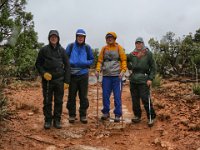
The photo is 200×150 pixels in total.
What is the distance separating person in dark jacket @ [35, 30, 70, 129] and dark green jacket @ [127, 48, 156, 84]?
1613 mm

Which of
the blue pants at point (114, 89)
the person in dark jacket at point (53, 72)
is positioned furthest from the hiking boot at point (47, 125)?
the blue pants at point (114, 89)

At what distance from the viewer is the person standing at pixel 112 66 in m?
8.91

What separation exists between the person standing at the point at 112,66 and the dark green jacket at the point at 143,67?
250 mm

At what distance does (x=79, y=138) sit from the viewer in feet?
26.5

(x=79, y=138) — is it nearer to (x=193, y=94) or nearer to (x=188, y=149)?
(x=188, y=149)

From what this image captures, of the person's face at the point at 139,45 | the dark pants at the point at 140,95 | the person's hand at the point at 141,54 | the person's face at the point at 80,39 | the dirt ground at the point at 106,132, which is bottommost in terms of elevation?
the dirt ground at the point at 106,132

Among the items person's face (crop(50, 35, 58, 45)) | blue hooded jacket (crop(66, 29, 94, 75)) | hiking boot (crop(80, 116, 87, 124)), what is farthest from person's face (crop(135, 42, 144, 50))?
hiking boot (crop(80, 116, 87, 124))

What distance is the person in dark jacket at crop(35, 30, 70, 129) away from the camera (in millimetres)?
8219

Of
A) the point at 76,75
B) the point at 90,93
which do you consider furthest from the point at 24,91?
the point at 76,75

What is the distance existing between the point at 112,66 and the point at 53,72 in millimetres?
1466

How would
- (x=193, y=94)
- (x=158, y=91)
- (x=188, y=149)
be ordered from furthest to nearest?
(x=158, y=91), (x=193, y=94), (x=188, y=149)

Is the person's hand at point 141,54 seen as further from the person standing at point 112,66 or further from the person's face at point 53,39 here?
the person's face at point 53,39

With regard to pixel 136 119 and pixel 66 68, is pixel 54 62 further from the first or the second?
pixel 136 119

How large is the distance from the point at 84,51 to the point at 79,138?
1.99m
